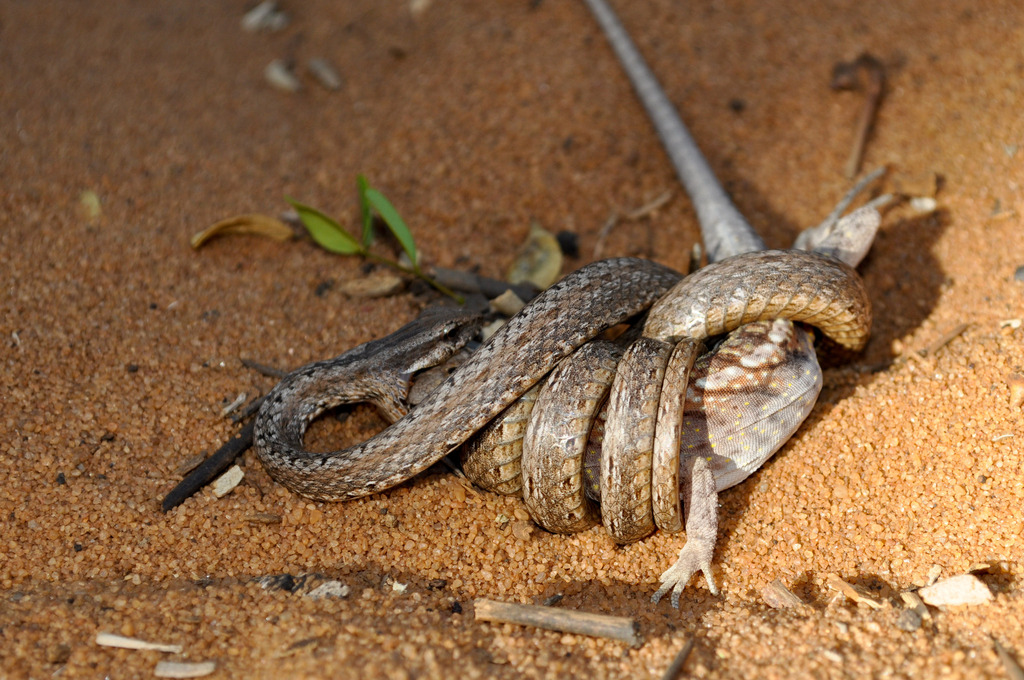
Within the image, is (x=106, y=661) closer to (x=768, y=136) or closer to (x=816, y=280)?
(x=816, y=280)

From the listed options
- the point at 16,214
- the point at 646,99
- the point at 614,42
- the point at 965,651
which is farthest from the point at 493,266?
the point at 965,651

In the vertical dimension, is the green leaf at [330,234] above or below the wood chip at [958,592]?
above

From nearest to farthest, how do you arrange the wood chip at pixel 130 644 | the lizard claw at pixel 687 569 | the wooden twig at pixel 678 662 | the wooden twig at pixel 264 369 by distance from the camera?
the wooden twig at pixel 678 662 < the wood chip at pixel 130 644 < the lizard claw at pixel 687 569 < the wooden twig at pixel 264 369

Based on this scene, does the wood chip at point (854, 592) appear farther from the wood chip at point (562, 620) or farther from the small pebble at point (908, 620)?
the wood chip at point (562, 620)

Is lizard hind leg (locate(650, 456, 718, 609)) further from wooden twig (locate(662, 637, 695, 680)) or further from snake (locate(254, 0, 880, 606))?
wooden twig (locate(662, 637, 695, 680))

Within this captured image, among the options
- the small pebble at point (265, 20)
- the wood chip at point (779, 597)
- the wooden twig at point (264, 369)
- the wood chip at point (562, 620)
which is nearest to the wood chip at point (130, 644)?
the wood chip at point (562, 620)

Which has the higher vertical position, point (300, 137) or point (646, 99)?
point (300, 137)

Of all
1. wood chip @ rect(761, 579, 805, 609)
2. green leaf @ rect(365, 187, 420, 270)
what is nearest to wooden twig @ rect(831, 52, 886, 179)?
green leaf @ rect(365, 187, 420, 270)
